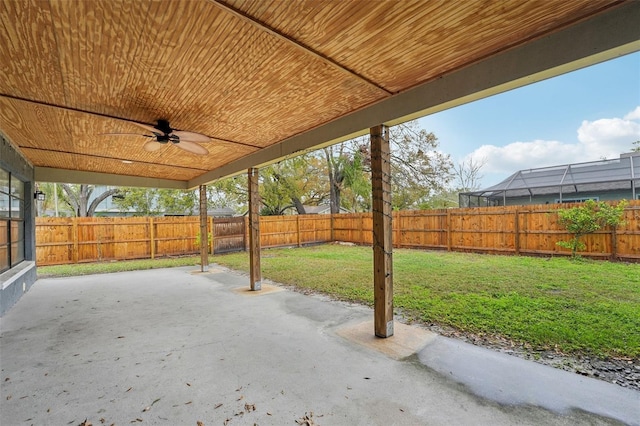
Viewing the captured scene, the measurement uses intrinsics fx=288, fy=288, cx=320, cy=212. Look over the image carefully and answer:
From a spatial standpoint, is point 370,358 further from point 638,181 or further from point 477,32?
point 638,181

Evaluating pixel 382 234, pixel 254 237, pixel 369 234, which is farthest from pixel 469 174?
pixel 382 234

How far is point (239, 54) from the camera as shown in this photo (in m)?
2.14

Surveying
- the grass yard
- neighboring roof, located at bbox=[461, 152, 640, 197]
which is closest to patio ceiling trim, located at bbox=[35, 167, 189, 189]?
the grass yard

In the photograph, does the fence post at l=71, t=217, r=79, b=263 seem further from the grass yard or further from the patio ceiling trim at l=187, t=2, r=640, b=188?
the patio ceiling trim at l=187, t=2, r=640, b=188

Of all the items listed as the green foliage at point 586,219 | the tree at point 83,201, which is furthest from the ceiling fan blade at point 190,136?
the tree at point 83,201

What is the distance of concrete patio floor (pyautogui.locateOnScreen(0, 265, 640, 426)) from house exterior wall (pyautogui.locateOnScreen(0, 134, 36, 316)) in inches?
22.8

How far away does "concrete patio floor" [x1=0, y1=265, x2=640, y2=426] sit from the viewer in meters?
1.83

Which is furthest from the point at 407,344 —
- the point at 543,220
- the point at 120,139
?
the point at 543,220

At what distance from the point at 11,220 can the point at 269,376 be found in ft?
18.8

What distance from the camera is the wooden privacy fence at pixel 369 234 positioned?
24.5 ft

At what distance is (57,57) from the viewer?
212 cm

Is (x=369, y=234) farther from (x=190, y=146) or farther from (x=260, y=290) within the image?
(x=190, y=146)

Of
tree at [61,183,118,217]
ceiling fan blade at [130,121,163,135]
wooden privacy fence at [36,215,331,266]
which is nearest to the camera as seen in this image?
ceiling fan blade at [130,121,163,135]

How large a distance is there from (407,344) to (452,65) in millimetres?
2558
